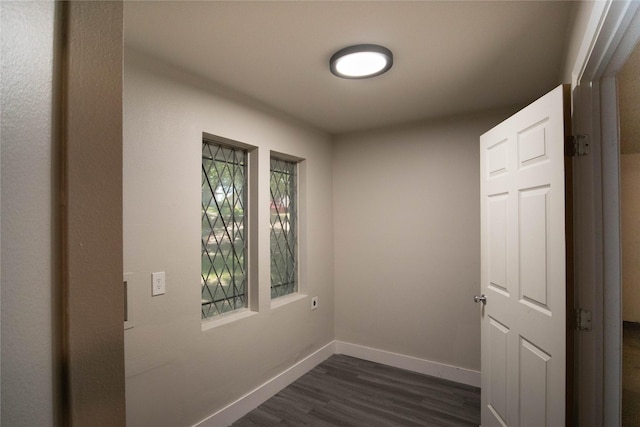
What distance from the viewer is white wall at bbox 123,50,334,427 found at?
174cm

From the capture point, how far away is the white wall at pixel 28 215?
444 millimetres

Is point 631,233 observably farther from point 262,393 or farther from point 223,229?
point 223,229

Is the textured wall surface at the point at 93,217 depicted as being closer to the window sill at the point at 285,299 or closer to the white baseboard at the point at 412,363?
the window sill at the point at 285,299

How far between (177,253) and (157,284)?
0.22 m

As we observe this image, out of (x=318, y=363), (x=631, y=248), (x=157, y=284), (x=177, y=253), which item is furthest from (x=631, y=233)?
(x=157, y=284)

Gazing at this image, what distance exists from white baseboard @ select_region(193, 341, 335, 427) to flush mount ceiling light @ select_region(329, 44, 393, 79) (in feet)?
7.92

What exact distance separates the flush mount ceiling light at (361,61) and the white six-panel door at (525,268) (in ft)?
2.71

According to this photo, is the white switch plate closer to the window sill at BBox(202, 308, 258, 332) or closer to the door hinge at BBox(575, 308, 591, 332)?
the window sill at BBox(202, 308, 258, 332)

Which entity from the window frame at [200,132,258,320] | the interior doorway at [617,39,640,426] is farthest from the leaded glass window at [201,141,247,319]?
the interior doorway at [617,39,640,426]

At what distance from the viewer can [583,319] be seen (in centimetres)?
128

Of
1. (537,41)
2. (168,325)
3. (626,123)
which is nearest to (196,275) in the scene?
(168,325)

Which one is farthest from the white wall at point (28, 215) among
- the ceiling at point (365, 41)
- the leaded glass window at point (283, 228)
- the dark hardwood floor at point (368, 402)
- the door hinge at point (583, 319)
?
the leaded glass window at point (283, 228)

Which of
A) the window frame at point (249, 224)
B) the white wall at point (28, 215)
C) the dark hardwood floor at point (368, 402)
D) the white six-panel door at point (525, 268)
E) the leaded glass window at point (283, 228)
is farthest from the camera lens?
the leaded glass window at point (283, 228)

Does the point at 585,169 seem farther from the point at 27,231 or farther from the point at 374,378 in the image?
the point at 374,378
